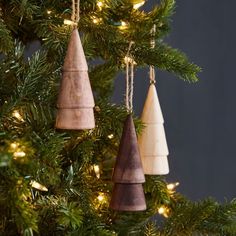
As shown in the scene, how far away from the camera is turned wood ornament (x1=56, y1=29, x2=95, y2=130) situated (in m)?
0.70

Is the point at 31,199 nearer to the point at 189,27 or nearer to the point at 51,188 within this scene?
the point at 51,188

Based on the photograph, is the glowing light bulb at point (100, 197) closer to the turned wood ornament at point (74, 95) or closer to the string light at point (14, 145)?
the turned wood ornament at point (74, 95)

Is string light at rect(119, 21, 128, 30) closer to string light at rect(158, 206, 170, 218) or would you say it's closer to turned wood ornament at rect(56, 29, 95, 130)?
turned wood ornament at rect(56, 29, 95, 130)

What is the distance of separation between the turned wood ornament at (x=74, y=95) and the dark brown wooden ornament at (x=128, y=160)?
7cm

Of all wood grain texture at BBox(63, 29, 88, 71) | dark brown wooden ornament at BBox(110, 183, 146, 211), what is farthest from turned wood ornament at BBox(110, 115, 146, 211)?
wood grain texture at BBox(63, 29, 88, 71)

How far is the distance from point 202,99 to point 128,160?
63cm

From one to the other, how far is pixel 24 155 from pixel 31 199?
14cm

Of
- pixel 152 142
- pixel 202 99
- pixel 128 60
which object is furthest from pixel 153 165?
pixel 202 99

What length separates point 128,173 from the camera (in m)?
0.76

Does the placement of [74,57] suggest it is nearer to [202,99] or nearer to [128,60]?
[128,60]

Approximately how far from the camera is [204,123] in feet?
4.49

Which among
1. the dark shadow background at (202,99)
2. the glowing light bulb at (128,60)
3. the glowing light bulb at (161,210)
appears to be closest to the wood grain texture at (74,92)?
the glowing light bulb at (128,60)

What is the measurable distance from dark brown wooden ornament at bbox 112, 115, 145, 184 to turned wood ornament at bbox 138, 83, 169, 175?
75 millimetres

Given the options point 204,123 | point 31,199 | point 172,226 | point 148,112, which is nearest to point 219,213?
point 172,226
